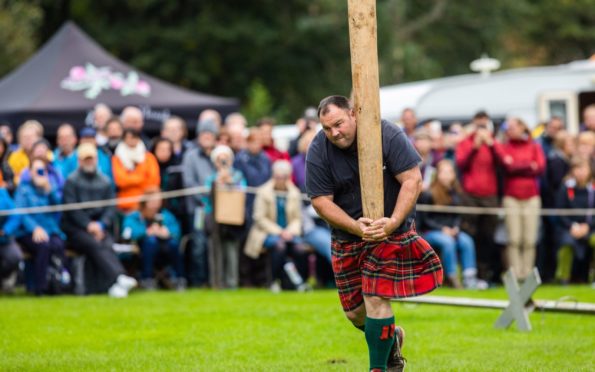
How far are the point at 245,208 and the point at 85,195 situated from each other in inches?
65.1

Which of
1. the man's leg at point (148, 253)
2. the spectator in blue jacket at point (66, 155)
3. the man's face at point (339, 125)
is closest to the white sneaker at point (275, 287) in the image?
the man's leg at point (148, 253)

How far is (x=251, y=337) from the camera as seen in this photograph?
24.8ft

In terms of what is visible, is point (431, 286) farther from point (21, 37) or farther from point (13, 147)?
point (21, 37)

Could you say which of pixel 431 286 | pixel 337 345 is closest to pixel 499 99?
pixel 337 345

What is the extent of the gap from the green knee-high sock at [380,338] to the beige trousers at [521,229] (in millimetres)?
6420

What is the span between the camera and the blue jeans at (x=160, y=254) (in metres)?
11.0

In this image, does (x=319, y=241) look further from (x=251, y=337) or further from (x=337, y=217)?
(x=337, y=217)

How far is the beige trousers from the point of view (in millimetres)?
11727

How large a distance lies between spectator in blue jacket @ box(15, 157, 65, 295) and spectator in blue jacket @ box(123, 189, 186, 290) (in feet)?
2.51

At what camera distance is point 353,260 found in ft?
18.7

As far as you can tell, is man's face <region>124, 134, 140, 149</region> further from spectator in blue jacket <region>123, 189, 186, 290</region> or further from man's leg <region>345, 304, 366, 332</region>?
man's leg <region>345, 304, 366, 332</region>

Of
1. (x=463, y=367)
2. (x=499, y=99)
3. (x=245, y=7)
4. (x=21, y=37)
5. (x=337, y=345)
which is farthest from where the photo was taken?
(x=245, y=7)

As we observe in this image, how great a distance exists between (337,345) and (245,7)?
2304 cm

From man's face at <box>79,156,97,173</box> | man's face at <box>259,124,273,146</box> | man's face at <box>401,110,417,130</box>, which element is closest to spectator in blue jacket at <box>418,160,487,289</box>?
man's face at <box>401,110,417,130</box>
